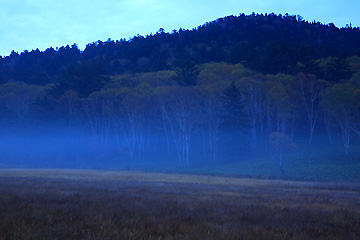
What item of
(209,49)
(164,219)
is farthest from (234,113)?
(209,49)

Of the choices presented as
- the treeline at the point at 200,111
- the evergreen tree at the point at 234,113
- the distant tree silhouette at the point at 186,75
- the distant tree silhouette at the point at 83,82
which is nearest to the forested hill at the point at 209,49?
the distant tree silhouette at the point at 83,82

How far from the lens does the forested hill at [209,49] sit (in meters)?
90.6

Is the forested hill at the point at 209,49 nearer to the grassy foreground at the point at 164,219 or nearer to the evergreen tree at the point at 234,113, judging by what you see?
the evergreen tree at the point at 234,113

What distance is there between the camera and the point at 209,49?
4830 inches

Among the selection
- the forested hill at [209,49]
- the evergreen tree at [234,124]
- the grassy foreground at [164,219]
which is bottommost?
the grassy foreground at [164,219]

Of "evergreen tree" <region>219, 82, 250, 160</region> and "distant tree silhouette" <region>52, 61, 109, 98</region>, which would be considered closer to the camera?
"evergreen tree" <region>219, 82, 250, 160</region>

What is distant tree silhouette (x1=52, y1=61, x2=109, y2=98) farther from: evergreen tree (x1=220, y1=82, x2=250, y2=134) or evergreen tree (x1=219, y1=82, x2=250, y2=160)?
evergreen tree (x1=219, y1=82, x2=250, y2=160)

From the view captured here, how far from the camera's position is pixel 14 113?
80.8 meters

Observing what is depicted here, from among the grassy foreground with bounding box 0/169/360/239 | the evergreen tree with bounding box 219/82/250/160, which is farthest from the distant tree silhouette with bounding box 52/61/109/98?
the grassy foreground with bounding box 0/169/360/239

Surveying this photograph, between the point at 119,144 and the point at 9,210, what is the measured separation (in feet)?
206

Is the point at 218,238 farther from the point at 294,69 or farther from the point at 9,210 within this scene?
the point at 294,69

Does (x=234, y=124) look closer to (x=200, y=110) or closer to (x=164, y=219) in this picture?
(x=200, y=110)

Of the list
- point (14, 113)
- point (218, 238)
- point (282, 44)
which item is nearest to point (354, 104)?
→ point (282, 44)

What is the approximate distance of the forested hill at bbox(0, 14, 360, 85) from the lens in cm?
9062
